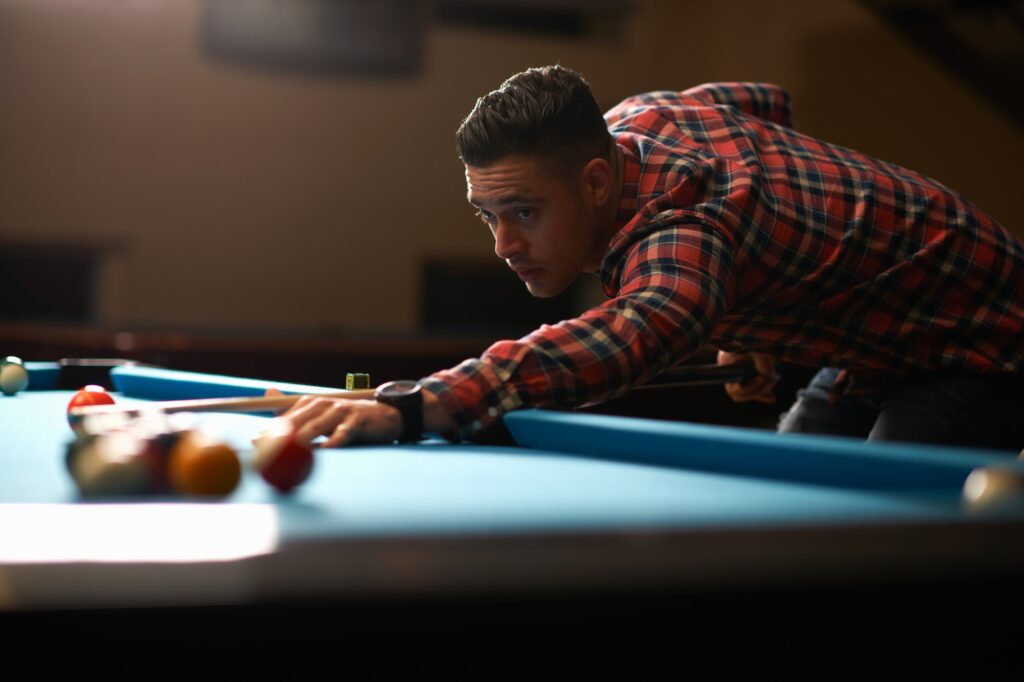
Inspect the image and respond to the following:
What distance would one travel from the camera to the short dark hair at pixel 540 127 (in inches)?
78.5

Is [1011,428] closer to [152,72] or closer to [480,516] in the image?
[480,516]

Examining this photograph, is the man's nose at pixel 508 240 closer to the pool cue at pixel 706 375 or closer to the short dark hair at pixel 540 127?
the short dark hair at pixel 540 127

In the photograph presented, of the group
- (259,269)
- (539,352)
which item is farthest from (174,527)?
(259,269)

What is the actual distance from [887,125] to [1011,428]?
5.99 m

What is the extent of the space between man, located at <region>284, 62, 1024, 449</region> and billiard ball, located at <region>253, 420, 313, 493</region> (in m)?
0.57

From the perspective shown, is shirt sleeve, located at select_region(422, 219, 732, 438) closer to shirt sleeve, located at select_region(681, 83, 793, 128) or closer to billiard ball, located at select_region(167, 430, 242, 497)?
billiard ball, located at select_region(167, 430, 242, 497)

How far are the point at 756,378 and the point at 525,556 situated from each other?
2.22 metres

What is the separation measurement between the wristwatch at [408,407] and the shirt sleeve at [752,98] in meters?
1.23

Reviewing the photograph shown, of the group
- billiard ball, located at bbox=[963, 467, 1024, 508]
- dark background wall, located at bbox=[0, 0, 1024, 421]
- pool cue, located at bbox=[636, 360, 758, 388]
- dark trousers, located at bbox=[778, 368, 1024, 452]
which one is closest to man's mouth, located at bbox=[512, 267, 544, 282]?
pool cue, located at bbox=[636, 360, 758, 388]

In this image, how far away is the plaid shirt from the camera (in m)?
1.66

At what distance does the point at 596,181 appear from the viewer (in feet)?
6.71

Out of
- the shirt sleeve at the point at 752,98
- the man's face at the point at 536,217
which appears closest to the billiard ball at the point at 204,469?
the man's face at the point at 536,217

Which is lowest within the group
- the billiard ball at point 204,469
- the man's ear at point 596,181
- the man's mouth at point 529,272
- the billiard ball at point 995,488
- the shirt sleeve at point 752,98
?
the billiard ball at point 204,469

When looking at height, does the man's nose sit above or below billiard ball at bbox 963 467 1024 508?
above
